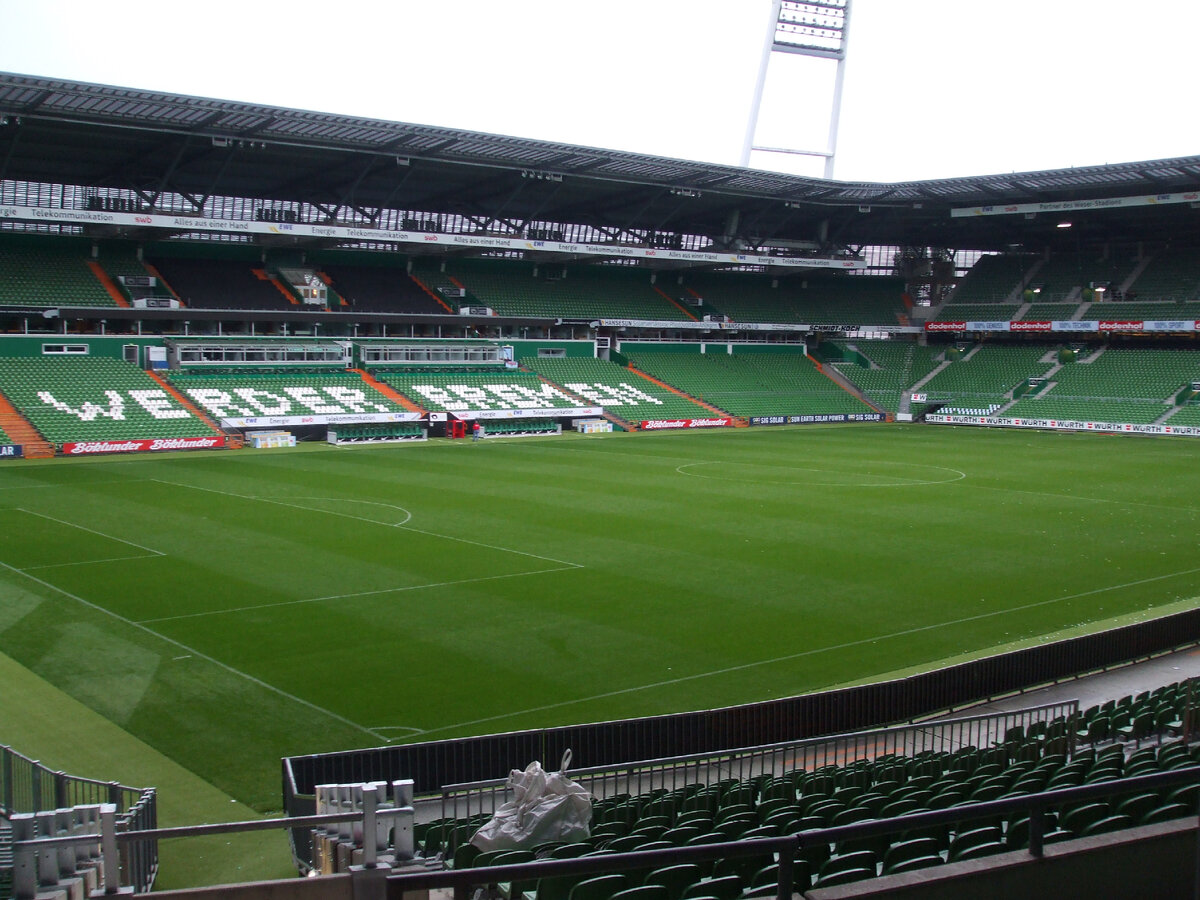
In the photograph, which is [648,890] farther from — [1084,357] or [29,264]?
[1084,357]

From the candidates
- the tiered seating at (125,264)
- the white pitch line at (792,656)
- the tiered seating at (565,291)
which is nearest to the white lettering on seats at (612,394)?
the tiered seating at (565,291)

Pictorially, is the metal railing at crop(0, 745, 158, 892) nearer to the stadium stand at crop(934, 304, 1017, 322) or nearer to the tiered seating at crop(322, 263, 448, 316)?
the tiered seating at crop(322, 263, 448, 316)

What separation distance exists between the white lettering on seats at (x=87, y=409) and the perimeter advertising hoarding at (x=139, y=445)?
2.51 m

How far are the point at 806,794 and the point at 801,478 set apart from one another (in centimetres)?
3320

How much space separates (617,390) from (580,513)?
129ft

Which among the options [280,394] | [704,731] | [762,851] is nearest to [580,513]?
[704,731]

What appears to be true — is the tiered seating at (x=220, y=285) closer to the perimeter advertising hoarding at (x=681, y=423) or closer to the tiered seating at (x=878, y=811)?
the perimeter advertising hoarding at (x=681, y=423)

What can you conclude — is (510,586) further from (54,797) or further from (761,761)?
(54,797)

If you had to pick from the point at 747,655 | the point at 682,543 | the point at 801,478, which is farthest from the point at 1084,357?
the point at 747,655

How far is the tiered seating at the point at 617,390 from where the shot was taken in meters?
69.8

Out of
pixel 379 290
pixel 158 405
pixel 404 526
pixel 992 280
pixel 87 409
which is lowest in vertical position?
pixel 87 409

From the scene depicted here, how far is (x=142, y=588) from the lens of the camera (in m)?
23.0

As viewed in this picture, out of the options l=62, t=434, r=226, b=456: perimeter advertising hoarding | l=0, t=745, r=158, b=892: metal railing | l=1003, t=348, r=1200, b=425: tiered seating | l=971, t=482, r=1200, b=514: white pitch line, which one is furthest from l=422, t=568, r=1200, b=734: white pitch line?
l=1003, t=348, r=1200, b=425: tiered seating

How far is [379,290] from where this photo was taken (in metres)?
70.9
